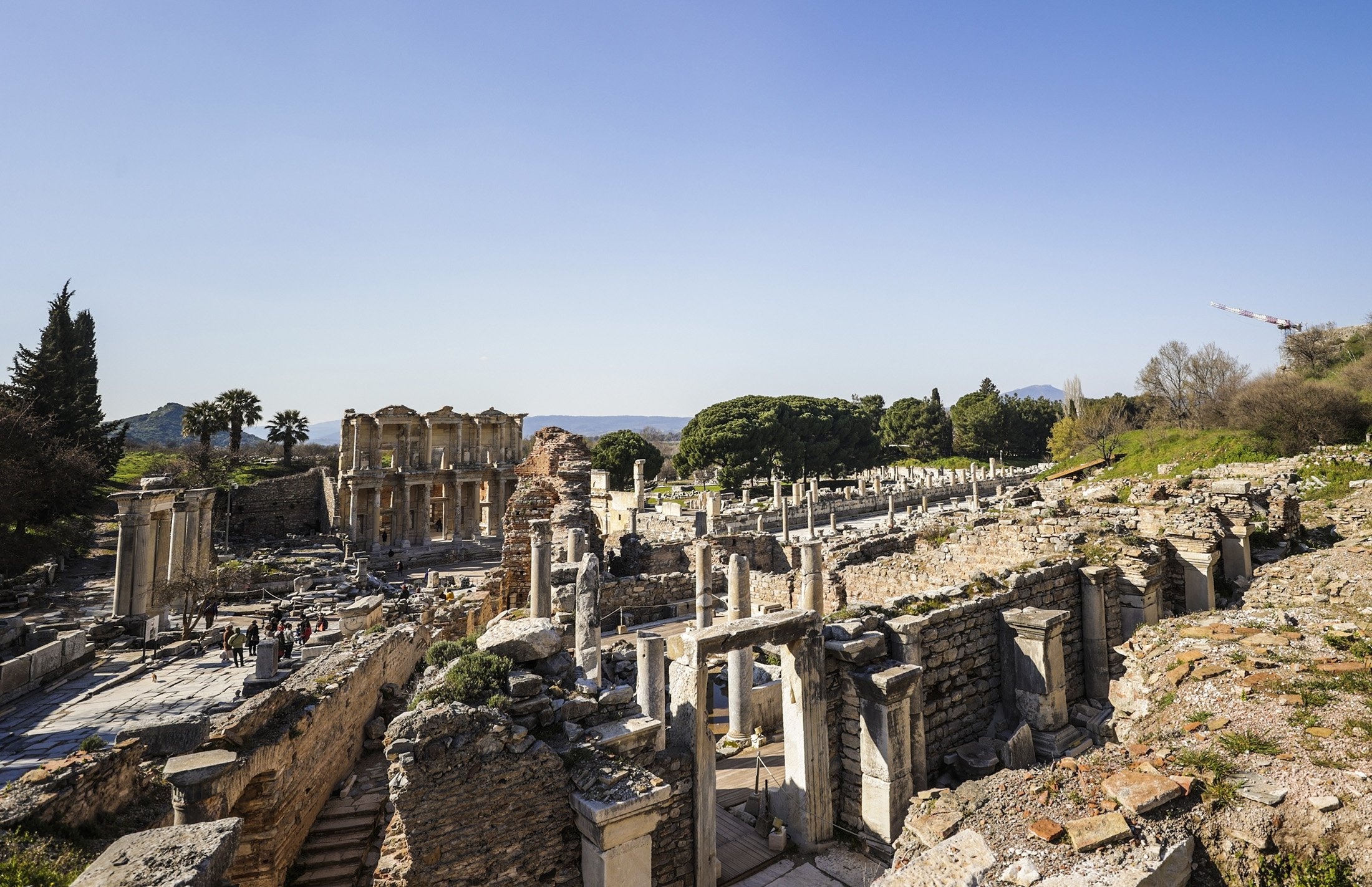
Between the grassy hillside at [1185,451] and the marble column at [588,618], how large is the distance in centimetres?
3263

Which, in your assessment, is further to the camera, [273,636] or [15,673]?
[273,636]

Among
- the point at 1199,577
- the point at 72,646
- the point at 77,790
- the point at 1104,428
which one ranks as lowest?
the point at 72,646

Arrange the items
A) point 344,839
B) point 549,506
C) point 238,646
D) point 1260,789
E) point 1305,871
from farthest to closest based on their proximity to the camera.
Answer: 1. point 549,506
2. point 238,646
3. point 344,839
4. point 1260,789
5. point 1305,871

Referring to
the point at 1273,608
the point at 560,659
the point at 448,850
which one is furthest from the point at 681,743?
the point at 1273,608

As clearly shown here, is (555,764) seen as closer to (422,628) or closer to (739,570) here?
(739,570)

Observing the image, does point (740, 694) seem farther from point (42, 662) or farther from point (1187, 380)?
point (1187, 380)

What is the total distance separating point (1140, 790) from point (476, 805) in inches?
219

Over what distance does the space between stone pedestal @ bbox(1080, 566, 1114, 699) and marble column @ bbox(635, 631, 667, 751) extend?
25.0 ft

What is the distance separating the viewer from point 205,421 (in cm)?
5525

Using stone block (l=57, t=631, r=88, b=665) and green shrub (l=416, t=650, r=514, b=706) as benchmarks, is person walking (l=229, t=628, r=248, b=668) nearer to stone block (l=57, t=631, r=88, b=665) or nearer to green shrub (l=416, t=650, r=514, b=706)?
stone block (l=57, t=631, r=88, b=665)

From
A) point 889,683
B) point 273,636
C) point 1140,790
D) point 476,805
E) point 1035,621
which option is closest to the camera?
point 1140,790

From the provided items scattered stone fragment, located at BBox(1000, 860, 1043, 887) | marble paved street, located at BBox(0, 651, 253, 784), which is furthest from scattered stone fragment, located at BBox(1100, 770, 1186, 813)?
marble paved street, located at BBox(0, 651, 253, 784)

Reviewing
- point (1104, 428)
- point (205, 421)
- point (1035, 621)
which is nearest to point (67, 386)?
point (205, 421)

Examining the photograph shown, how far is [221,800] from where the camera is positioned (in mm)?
7270
